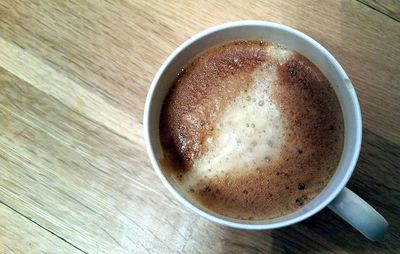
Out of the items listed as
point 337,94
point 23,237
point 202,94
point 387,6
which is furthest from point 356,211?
point 23,237

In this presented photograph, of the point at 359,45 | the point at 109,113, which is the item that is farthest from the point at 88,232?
the point at 359,45

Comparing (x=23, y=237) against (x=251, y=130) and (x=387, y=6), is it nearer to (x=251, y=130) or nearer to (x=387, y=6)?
(x=251, y=130)

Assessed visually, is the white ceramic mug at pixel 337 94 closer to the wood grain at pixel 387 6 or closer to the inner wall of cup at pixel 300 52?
the inner wall of cup at pixel 300 52

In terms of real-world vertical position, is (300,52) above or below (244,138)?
above

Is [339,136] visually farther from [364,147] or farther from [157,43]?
[157,43]

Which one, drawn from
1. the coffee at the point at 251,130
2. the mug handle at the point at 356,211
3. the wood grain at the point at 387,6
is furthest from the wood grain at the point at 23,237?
the wood grain at the point at 387,6

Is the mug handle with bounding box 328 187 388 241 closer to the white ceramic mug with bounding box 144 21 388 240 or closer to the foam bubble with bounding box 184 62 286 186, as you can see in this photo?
the white ceramic mug with bounding box 144 21 388 240
